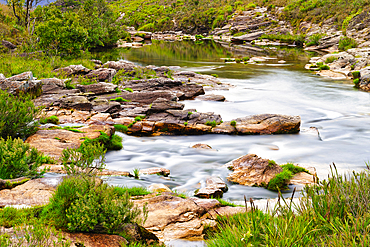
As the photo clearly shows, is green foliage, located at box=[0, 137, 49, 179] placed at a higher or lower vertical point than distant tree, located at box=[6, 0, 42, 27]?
lower

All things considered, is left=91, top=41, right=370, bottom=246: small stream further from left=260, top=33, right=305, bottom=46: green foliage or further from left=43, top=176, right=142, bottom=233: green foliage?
left=260, top=33, right=305, bottom=46: green foliage

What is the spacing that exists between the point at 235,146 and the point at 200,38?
3005 inches

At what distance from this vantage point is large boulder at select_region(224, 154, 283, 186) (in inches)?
406

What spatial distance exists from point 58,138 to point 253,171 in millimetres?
7834

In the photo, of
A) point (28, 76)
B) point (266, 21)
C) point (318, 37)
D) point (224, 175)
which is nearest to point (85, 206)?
point (224, 175)

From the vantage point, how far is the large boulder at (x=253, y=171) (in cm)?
1031

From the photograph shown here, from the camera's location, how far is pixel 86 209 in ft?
16.5

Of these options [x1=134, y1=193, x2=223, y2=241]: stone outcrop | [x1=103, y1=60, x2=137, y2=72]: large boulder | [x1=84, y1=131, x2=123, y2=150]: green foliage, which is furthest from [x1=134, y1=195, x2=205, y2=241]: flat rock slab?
[x1=103, y1=60, x2=137, y2=72]: large boulder

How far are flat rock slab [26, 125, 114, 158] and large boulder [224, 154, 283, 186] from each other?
6.11 meters

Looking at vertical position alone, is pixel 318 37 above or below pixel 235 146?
above

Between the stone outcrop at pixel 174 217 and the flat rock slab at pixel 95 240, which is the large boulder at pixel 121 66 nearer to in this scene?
the stone outcrop at pixel 174 217

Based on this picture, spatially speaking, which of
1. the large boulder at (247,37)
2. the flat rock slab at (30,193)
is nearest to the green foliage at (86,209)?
the flat rock slab at (30,193)

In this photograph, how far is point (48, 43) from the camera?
30156mm

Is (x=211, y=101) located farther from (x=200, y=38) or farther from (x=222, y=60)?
(x=200, y=38)
